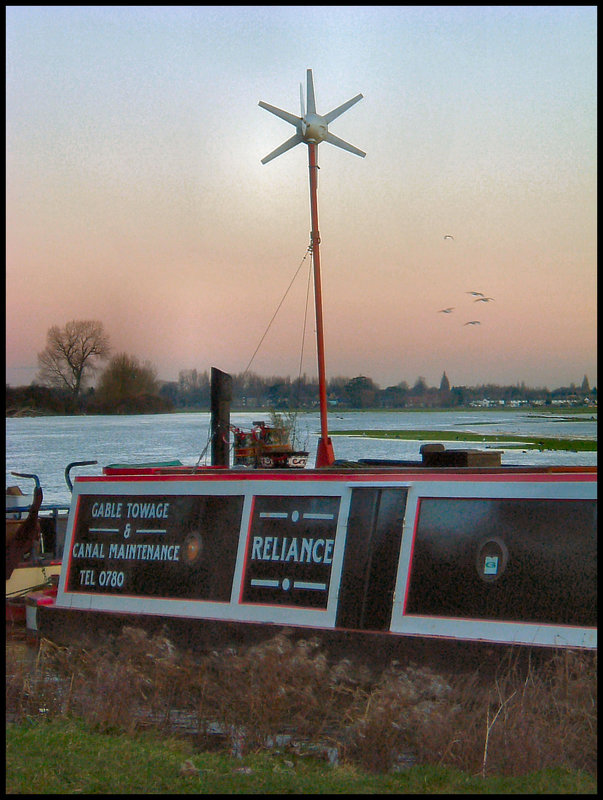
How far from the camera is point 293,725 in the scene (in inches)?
258

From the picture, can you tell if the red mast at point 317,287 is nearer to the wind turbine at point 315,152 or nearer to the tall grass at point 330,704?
the wind turbine at point 315,152

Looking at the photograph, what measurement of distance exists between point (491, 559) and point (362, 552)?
102cm

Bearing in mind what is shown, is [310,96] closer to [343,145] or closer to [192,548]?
[343,145]

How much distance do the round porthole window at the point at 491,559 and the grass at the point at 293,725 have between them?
66 cm

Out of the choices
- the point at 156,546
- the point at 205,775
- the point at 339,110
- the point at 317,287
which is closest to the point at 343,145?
the point at 339,110

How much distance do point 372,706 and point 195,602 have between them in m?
2.42

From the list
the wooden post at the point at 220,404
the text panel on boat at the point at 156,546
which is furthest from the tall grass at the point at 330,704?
the wooden post at the point at 220,404

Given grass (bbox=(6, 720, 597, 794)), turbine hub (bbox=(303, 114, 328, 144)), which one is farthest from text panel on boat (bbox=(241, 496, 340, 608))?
turbine hub (bbox=(303, 114, 328, 144))

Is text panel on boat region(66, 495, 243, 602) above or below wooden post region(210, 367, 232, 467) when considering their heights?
below

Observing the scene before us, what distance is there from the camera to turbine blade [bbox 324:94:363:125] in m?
13.6

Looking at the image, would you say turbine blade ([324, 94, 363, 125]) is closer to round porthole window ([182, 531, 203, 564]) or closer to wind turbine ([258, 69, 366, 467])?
wind turbine ([258, 69, 366, 467])

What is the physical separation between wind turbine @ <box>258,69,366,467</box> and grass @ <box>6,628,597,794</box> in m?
4.80

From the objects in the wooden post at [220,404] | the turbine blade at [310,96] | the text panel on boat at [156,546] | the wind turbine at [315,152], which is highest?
the turbine blade at [310,96]

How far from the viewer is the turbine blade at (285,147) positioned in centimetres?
1358
